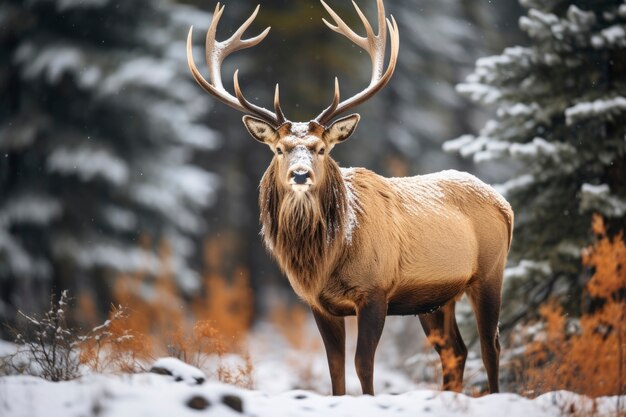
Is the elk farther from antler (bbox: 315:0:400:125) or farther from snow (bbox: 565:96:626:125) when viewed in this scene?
snow (bbox: 565:96:626:125)

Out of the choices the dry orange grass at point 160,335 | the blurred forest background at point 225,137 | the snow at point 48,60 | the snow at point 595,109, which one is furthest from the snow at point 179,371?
the snow at point 48,60

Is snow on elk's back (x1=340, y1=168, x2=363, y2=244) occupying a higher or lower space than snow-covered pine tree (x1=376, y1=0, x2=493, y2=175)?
higher

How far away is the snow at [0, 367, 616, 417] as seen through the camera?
163 inches

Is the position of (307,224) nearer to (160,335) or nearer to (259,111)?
(259,111)

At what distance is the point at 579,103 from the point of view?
8.02 m

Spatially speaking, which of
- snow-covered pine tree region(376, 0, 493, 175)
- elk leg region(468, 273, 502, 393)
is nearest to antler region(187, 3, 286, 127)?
elk leg region(468, 273, 502, 393)

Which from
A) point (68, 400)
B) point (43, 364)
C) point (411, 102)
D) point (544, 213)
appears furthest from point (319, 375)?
point (411, 102)

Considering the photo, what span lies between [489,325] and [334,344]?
1.40m

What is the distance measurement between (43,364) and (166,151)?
6.95 metres

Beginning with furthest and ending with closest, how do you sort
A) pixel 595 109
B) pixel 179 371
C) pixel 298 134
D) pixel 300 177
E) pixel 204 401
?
1. pixel 595 109
2. pixel 298 134
3. pixel 300 177
4. pixel 179 371
5. pixel 204 401

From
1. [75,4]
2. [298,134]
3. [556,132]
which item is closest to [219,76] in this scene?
[298,134]

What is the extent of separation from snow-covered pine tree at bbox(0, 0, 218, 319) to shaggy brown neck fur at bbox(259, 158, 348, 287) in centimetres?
508

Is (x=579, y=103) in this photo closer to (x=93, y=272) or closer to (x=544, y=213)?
(x=544, y=213)

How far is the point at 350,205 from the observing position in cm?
588
